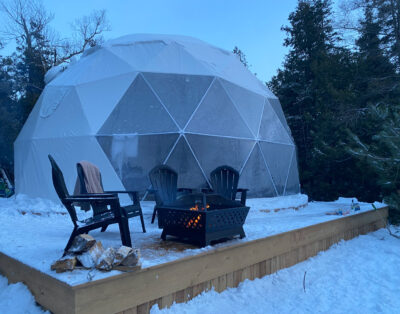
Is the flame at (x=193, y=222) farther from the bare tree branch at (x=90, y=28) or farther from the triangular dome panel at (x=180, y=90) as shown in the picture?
the bare tree branch at (x=90, y=28)

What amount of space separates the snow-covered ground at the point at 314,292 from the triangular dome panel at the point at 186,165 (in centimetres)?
255

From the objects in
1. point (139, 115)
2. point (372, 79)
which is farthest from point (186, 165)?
point (372, 79)

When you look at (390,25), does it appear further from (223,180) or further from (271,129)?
(223,180)

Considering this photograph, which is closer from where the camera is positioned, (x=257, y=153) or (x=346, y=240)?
(x=346, y=240)

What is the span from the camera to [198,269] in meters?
2.65

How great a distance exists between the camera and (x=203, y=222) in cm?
290

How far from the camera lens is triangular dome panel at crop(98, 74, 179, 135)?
6.19m

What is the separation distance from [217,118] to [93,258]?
15.7 ft

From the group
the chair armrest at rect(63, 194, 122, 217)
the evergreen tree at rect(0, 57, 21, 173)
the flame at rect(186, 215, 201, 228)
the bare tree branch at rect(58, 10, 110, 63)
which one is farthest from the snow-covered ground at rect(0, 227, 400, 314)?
the bare tree branch at rect(58, 10, 110, 63)

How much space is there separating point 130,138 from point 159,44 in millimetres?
3154

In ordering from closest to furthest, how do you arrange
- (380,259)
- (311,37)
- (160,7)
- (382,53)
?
(380,259) → (382,53) → (160,7) → (311,37)

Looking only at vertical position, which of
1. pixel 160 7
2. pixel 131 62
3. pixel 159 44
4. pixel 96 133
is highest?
pixel 160 7

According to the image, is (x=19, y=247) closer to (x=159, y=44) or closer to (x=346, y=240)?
(x=346, y=240)

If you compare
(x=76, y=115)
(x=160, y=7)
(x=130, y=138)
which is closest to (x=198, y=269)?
(x=130, y=138)
